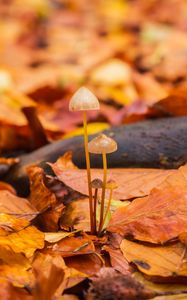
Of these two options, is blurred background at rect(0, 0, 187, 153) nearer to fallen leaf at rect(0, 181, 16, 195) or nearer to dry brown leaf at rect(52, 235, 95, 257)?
fallen leaf at rect(0, 181, 16, 195)

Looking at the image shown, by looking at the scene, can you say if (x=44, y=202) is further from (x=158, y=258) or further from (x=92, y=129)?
(x=92, y=129)

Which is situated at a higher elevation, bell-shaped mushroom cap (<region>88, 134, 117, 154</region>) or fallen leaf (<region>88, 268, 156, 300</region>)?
bell-shaped mushroom cap (<region>88, 134, 117, 154</region>)

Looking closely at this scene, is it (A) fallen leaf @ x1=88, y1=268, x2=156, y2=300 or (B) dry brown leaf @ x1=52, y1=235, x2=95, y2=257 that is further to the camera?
(B) dry brown leaf @ x1=52, y1=235, x2=95, y2=257

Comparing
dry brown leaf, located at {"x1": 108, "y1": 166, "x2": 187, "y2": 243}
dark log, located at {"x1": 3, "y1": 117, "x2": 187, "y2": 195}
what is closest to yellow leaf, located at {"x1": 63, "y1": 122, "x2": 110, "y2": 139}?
dark log, located at {"x1": 3, "y1": 117, "x2": 187, "y2": 195}

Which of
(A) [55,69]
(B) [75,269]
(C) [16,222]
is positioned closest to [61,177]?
(C) [16,222]

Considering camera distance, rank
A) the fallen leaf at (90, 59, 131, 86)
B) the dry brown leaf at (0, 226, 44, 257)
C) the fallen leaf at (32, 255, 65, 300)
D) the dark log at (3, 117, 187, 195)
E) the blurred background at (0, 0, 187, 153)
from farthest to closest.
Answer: the fallen leaf at (90, 59, 131, 86), the blurred background at (0, 0, 187, 153), the dark log at (3, 117, 187, 195), the dry brown leaf at (0, 226, 44, 257), the fallen leaf at (32, 255, 65, 300)

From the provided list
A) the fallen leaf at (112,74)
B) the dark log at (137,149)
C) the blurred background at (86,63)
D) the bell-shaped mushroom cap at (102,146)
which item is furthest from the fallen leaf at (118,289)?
the fallen leaf at (112,74)

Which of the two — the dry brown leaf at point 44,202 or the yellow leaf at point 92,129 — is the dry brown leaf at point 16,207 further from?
the yellow leaf at point 92,129
